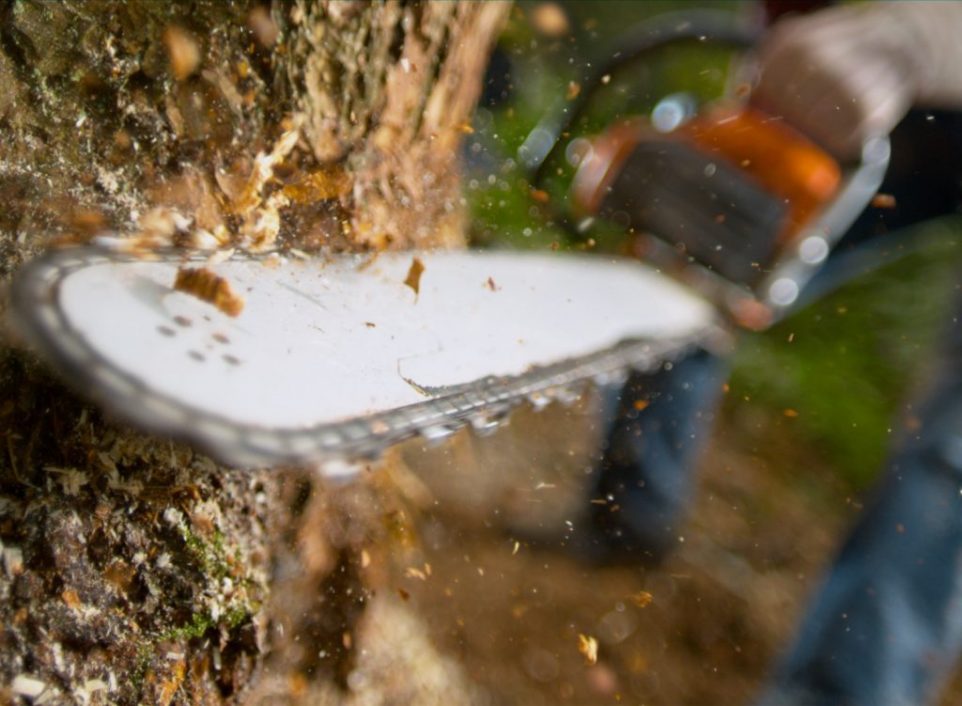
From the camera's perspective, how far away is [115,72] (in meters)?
0.95

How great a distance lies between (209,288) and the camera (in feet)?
2.42

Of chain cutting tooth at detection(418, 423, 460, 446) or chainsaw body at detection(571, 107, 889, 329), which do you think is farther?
chainsaw body at detection(571, 107, 889, 329)

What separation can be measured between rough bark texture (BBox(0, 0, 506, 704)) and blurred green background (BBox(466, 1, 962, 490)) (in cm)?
121

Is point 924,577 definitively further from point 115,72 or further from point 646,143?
point 115,72

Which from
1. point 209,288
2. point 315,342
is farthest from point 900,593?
point 209,288

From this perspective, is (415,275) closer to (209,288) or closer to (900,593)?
(209,288)

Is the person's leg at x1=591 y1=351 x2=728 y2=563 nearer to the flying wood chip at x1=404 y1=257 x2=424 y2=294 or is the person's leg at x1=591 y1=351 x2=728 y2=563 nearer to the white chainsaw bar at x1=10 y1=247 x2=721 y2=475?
the white chainsaw bar at x1=10 y1=247 x2=721 y2=475

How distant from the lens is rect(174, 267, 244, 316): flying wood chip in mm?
718

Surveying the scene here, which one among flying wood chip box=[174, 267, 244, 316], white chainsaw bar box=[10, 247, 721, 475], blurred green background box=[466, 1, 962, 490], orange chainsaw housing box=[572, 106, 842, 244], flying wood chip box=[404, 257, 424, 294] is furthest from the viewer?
A: blurred green background box=[466, 1, 962, 490]

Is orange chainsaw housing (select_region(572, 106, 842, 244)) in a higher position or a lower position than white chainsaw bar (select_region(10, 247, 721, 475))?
higher

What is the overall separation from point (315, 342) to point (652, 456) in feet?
4.92

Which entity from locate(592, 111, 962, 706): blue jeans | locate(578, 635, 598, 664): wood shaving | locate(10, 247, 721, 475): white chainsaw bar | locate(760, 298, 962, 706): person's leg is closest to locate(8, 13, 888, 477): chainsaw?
locate(10, 247, 721, 475): white chainsaw bar

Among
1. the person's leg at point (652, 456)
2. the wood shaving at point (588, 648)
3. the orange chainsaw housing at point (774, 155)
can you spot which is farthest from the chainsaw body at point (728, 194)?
the wood shaving at point (588, 648)

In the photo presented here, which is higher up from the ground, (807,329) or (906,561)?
(906,561)
